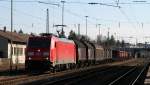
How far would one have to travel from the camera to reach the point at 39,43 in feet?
127

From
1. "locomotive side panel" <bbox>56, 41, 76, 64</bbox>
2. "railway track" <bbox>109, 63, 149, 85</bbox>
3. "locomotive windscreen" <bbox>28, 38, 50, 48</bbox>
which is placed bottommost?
"railway track" <bbox>109, 63, 149, 85</bbox>

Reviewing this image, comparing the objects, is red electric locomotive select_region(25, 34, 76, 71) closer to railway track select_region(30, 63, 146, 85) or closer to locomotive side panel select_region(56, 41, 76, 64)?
locomotive side panel select_region(56, 41, 76, 64)

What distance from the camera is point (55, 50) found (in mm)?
39906

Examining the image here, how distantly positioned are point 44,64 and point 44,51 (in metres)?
1.37

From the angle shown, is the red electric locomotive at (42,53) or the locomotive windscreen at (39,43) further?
the locomotive windscreen at (39,43)

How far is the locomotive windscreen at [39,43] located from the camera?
127 feet

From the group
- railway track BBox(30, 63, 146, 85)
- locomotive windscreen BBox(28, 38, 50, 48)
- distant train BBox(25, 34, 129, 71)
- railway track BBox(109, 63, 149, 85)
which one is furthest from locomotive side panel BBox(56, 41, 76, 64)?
railway track BBox(109, 63, 149, 85)

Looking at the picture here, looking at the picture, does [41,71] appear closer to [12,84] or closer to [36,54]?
[36,54]

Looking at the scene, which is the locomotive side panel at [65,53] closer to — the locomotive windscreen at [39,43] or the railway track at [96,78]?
the locomotive windscreen at [39,43]

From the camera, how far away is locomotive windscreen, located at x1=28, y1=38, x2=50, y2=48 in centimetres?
3862

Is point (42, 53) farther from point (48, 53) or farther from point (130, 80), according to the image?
point (130, 80)

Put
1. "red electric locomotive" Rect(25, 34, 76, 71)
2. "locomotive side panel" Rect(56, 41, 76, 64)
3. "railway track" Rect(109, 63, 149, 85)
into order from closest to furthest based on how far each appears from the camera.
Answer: "railway track" Rect(109, 63, 149, 85)
"red electric locomotive" Rect(25, 34, 76, 71)
"locomotive side panel" Rect(56, 41, 76, 64)

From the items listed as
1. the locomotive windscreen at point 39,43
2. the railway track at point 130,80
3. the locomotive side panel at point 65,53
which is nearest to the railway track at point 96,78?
the railway track at point 130,80

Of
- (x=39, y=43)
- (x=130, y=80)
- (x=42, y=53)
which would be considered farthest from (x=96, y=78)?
(x=39, y=43)
